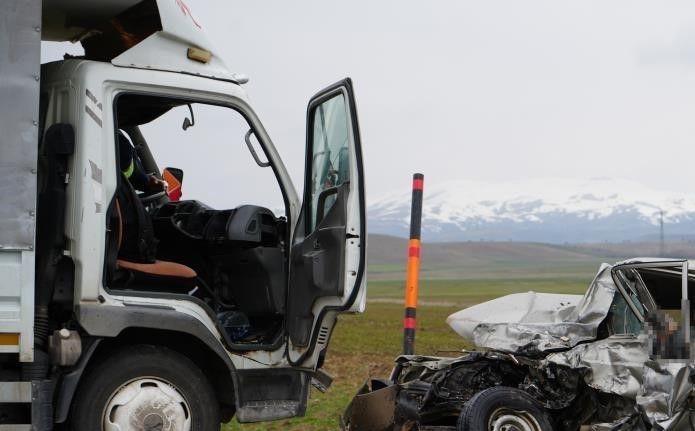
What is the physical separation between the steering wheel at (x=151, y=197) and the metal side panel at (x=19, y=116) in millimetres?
1368

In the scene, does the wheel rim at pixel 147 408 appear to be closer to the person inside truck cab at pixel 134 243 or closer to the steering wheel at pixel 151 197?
the person inside truck cab at pixel 134 243

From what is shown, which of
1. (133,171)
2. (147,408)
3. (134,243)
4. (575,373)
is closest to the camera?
(147,408)

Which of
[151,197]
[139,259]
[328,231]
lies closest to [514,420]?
[328,231]

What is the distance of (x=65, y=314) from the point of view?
6793mm

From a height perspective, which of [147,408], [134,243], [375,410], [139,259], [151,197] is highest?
[151,197]

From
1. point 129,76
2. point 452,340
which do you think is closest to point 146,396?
point 129,76

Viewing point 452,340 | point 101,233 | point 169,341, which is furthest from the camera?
point 452,340

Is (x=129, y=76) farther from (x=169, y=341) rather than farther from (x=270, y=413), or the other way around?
(x=270, y=413)

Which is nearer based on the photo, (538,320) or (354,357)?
(538,320)

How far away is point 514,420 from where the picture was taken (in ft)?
26.5

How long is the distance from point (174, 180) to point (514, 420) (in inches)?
132

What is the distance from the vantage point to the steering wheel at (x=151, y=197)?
7791mm

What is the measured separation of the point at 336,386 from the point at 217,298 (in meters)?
5.52

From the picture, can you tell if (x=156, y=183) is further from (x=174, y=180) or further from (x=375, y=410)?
(x=375, y=410)
